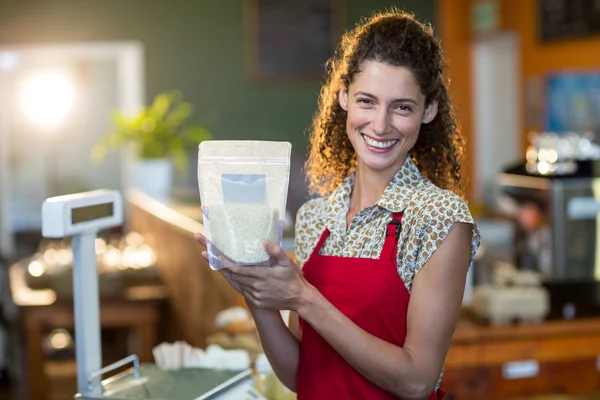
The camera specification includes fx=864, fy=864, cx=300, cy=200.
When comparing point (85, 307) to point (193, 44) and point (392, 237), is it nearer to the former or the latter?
point (392, 237)

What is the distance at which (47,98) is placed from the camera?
816 cm

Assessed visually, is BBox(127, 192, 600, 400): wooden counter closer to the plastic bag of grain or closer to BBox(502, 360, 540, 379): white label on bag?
BBox(502, 360, 540, 379): white label on bag

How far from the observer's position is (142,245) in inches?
205

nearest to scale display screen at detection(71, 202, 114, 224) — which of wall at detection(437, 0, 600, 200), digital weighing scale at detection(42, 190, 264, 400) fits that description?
digital weighing scale at detection(42, 190, 264, 400)

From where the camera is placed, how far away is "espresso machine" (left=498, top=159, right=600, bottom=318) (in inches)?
140

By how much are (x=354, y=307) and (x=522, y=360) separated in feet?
6.06

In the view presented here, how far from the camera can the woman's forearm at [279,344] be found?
141 centimetres

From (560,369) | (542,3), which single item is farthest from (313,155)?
(542,3)

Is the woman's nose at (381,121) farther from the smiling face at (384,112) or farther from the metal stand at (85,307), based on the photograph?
the metal stand at (85,307)

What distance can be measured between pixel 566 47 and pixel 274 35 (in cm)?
295

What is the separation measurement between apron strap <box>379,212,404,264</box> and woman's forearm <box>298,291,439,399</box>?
0.13 m

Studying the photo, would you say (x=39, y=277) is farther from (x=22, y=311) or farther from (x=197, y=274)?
(x=197, y=274)

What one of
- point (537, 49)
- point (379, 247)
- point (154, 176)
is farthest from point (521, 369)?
point (537, 49)

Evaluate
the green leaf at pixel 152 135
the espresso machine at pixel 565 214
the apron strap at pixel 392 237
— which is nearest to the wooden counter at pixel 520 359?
the espresso machine at pixel 565 214
